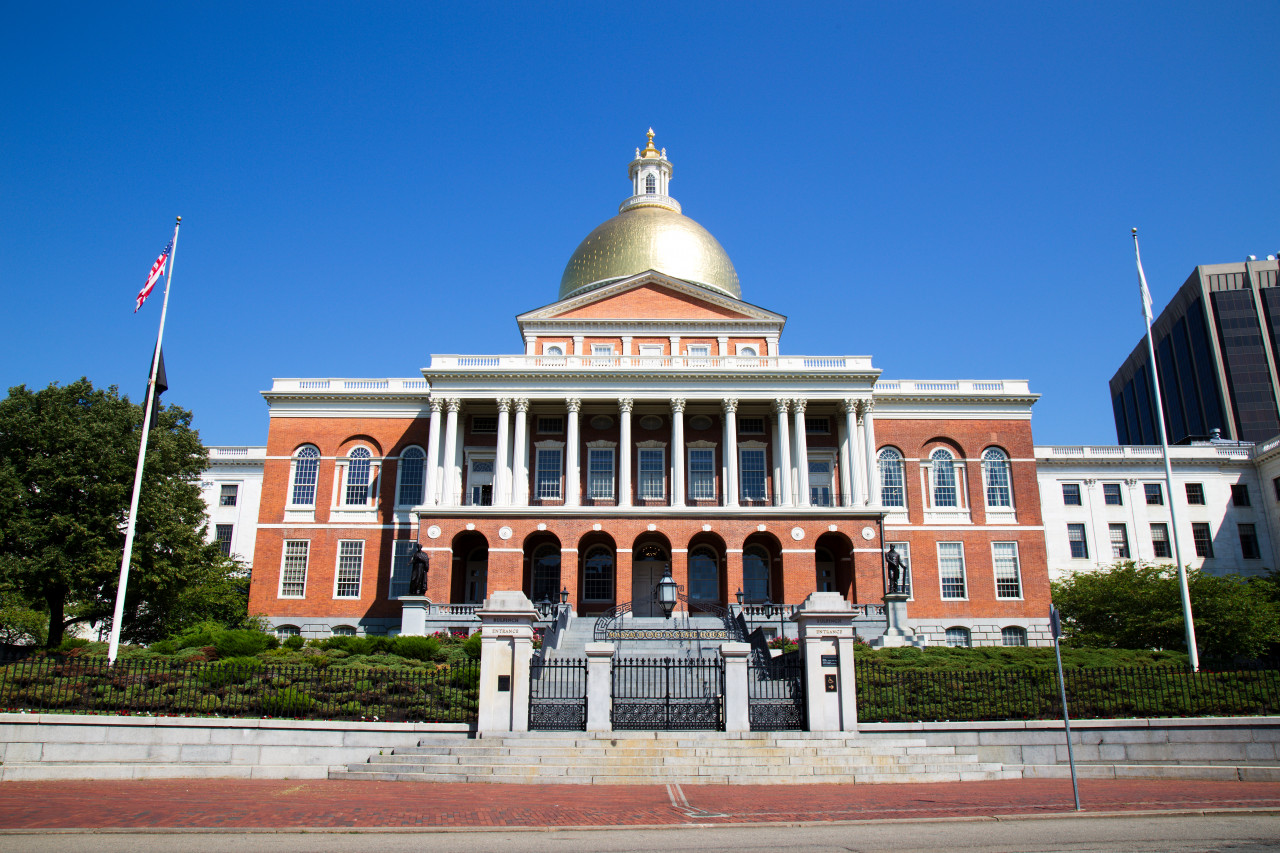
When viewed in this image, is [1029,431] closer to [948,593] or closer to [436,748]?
[948,593]

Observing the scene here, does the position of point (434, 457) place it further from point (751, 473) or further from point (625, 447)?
point (751, 473)

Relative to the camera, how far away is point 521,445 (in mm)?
44969

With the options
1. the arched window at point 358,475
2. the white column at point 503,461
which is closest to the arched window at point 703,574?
the white column at point 503,461

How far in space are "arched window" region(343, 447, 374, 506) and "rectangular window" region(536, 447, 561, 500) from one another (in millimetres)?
8799

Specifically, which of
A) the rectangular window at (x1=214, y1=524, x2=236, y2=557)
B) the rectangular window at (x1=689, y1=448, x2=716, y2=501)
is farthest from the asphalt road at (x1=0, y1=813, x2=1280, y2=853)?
the rectangular window at (x1=214, y1=524, x2=236, y2=557)

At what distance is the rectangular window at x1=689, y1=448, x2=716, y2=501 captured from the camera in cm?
4622

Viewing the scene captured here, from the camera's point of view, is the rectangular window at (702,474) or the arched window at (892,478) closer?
the rectangular window at (702,474)

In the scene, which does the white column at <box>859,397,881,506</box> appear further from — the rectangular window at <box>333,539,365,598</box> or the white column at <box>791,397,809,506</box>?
the rectangular window at <box>333,539,365,598</box>

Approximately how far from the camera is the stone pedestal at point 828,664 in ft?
59.3

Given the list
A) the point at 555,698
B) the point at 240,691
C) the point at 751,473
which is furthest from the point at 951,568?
the point at 240,691

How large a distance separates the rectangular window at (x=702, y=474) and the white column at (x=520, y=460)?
327 inches

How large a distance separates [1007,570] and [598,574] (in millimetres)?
20557

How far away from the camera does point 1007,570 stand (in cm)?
4641

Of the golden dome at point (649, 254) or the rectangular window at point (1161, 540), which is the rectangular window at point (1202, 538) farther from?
the golden dome at point (649, 254)
